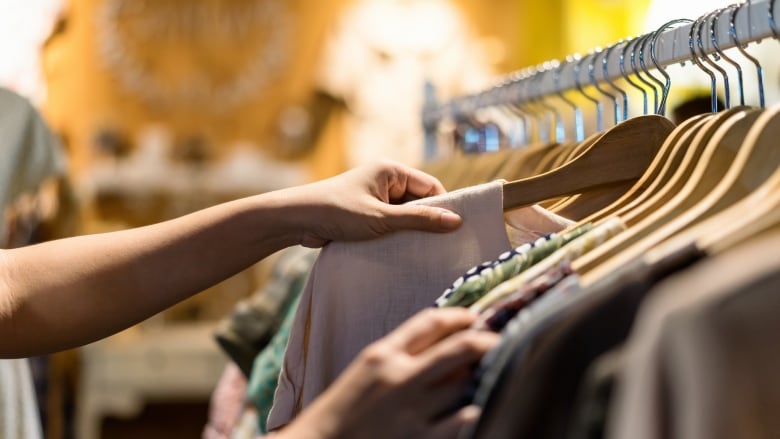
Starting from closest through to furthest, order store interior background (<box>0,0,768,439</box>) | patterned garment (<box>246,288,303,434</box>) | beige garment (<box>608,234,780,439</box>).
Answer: beige garment (<box>608,234,780,439</box>) < patterned garment (<box>246,288,303,434</box>) < store interior background (<box>0,0,768,439</box>)

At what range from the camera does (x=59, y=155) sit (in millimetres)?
1899

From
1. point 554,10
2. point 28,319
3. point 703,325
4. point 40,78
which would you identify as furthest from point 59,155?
point 554,10

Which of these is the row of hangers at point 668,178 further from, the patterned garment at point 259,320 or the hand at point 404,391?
the patterned garment at point 259,320

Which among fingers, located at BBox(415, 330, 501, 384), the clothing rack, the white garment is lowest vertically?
the white garment

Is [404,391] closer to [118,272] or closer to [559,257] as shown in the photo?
[559,257]

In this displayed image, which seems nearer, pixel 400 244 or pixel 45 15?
pixel 400 244

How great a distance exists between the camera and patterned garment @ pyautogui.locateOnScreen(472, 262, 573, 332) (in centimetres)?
70

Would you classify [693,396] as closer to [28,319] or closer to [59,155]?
[28,319]

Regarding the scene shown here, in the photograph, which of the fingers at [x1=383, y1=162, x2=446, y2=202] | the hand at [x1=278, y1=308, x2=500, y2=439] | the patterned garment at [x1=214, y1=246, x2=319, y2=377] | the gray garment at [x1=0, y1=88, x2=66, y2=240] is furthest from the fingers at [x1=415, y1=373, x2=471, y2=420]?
the gray garment at [x1=0, y1=88, x2=66, y2=240]

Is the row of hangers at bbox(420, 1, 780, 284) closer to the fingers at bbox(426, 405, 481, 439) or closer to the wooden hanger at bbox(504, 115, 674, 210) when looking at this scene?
the wooden hanger at bbox(504, 115, 674, 210)

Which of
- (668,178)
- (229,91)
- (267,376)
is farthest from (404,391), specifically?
(229,91)

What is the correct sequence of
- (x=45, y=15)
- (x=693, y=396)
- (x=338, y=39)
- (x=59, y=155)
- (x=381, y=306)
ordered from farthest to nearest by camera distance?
1. (x=338, y=39)
2. (x=45, y=15)
3. (x=59, y=155)
4. (x=381, y=306)
5. (x=693, y=396)

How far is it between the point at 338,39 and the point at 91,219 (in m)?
1.32

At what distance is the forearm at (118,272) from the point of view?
976 mm
